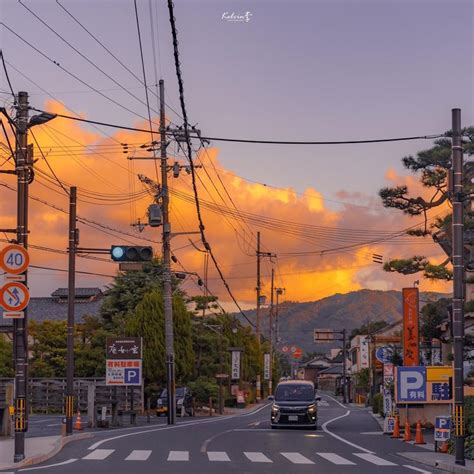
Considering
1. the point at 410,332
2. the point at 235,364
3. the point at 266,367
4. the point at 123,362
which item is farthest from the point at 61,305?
the point at 410,332

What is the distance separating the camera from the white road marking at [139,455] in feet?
68.2

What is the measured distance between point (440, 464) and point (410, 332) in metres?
17.3

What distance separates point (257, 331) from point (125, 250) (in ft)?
203

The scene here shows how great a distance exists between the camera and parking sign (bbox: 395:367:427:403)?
32.0m

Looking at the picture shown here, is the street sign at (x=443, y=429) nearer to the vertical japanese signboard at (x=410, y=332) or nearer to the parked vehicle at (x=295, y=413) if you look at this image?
the parked vehicle at (x=295, y=413)

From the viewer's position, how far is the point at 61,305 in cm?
8800

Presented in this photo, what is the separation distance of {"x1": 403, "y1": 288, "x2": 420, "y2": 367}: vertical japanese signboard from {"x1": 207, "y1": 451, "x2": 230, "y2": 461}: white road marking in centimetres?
1615

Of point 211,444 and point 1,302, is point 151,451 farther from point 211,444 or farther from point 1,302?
point 1,302

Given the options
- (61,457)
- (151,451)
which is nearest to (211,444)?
(151,451)

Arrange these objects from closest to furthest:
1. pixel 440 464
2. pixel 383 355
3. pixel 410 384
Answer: pixel 440 464 → pixel 410 384 → pixel 383 355

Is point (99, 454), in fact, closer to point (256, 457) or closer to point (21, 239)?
point (256, 457)

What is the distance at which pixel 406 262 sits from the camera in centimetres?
3403

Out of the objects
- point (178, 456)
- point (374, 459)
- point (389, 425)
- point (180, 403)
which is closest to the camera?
point (178, 456)

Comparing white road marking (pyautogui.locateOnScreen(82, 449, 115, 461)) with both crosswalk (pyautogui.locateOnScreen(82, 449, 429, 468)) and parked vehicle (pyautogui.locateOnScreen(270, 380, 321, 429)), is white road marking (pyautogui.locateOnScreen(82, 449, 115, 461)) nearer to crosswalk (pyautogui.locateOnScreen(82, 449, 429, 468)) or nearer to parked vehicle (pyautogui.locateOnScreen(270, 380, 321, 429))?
crosswalk (pyautogui.locateOnScreen(82, 449, 429, 468))
